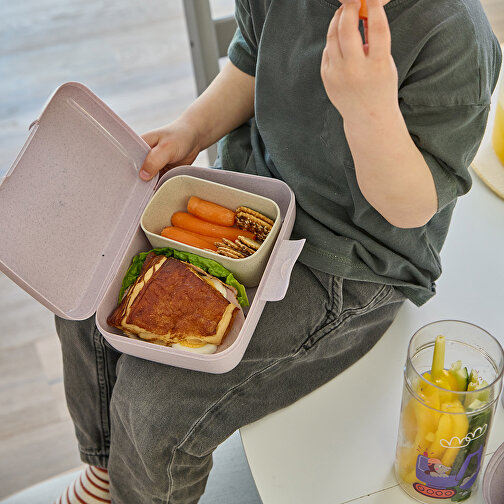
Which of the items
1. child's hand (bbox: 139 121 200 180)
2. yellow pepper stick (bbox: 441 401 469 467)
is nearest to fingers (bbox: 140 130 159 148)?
child's hand (bbox: 139 121 200 180)

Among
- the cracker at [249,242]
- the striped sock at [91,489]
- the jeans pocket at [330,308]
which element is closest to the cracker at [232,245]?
the cracker at [249,242]

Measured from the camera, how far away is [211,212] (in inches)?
36.4

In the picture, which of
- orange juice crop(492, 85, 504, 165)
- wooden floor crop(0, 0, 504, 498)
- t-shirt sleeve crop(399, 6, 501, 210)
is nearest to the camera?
t-shirt sleeve crop(399, 6, 501, 210)

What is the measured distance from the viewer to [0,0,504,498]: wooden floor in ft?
4.58

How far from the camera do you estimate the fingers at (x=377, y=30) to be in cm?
62

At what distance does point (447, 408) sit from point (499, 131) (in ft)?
1.94

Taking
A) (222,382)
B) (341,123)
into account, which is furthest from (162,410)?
(341,123)

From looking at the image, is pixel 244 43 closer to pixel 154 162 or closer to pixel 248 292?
pixel 154 162

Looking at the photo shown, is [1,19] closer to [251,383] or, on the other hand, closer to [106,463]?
[106,463]

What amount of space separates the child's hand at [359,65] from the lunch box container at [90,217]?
0.21 meters

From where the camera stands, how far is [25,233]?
0.86 meters

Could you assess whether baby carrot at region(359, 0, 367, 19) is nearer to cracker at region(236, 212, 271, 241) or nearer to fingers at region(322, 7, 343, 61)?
fingers at region(322, 7, 343, 61)

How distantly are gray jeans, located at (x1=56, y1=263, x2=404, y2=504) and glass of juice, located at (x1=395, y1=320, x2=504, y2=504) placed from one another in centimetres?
15

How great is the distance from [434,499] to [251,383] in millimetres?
241
